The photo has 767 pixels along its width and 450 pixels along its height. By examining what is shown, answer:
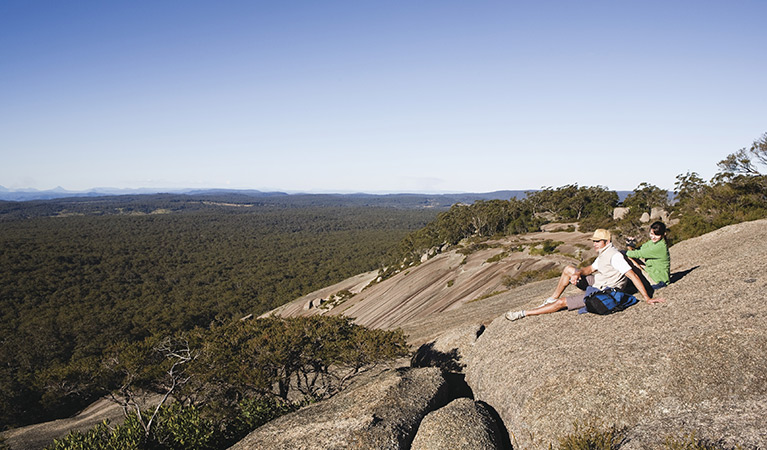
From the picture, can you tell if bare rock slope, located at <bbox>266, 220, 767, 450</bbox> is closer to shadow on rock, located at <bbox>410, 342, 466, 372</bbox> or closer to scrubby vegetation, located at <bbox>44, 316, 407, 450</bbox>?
shadow on rock, located at <bbox>410, 342, 466, 372</bbox>

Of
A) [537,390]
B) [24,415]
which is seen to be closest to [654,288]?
[537,390]

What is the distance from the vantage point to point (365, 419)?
8602 millimetres

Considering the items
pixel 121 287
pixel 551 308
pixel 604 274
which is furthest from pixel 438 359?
pixel 121 287

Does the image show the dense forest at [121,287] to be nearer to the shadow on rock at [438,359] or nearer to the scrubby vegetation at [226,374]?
the scrubby vegetation at [226,374]

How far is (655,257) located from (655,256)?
0.31 feet

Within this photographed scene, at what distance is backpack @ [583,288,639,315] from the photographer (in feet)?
32.2

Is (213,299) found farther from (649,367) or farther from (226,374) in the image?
(649,367)

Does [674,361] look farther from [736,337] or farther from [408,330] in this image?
[408,330]

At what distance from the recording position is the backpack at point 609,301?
386 inches

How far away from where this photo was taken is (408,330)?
960 inches

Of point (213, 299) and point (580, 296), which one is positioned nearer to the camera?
point (580, 296)

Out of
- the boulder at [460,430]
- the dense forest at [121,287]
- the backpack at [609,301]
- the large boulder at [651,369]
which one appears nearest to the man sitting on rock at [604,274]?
the backpack at [609,301]

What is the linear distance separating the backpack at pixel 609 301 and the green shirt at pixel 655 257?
122 cm

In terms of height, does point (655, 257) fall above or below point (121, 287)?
above
